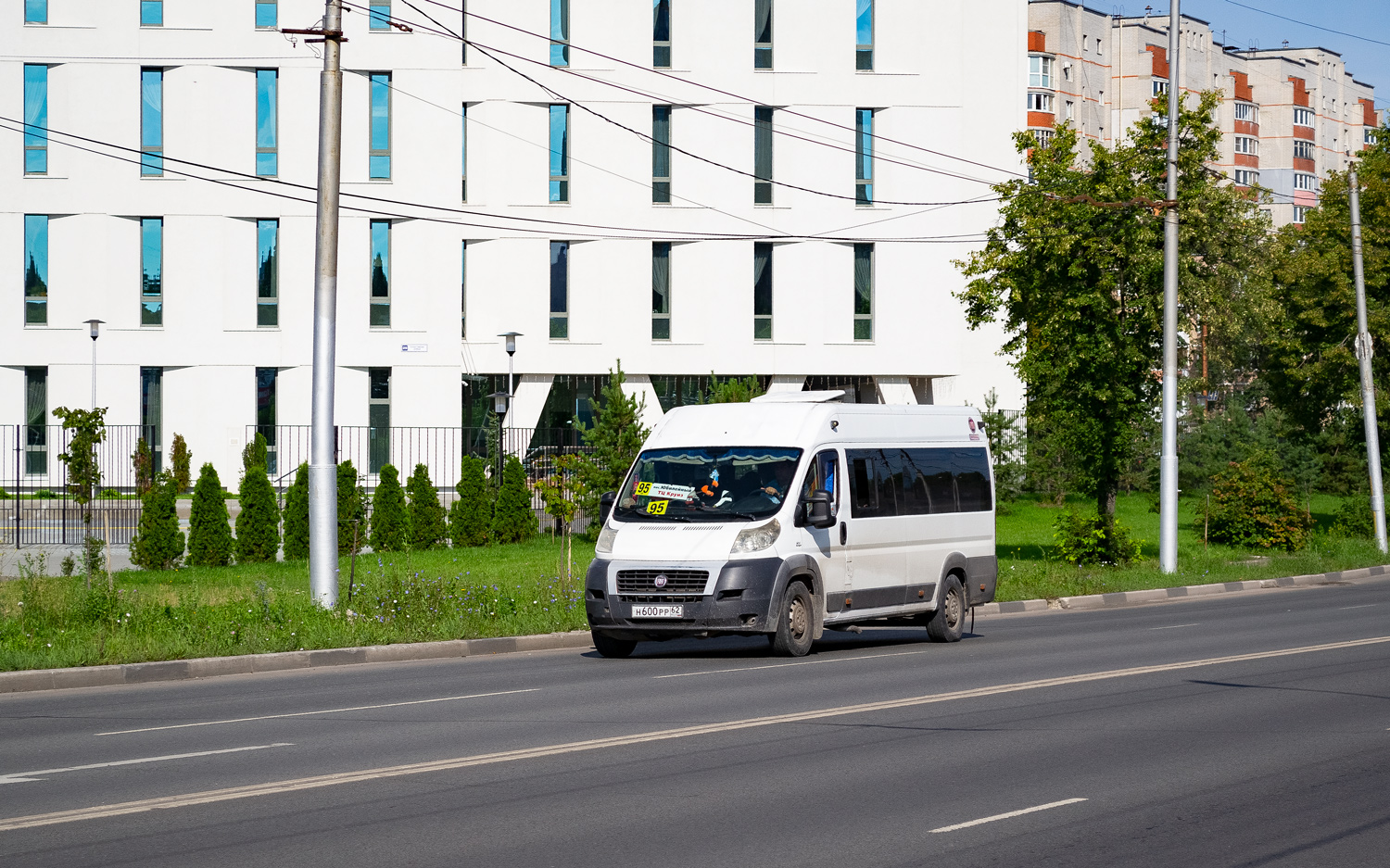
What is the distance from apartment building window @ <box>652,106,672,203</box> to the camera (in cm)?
4803

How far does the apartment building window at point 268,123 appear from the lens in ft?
148

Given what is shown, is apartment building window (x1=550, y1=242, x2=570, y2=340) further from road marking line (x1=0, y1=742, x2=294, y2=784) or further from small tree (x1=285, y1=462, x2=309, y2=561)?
road marking line (x1=0, y1=742, x2=294, y2=784)

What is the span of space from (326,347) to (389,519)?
1399cm

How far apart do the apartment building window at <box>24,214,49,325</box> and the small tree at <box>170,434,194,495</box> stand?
216 inches

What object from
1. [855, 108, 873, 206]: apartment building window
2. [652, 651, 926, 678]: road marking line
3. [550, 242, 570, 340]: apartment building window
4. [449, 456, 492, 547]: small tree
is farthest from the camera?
[855, 108, 873, 206]: apartment building window

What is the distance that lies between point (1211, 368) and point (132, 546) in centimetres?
5974


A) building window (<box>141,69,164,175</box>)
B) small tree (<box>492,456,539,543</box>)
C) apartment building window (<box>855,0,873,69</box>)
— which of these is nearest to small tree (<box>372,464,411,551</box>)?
small tree (<box>492,456,539,543</box>)

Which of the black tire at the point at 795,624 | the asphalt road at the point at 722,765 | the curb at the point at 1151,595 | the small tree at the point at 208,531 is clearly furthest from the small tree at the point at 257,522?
Answer: the black tire at the point at 795,624

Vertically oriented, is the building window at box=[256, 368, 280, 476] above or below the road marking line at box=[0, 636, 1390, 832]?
above

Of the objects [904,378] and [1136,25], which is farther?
[1136,25]

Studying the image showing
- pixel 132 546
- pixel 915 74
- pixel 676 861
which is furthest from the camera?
pixel 915 74

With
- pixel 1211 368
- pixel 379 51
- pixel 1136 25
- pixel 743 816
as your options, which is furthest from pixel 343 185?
pixel 1136 25

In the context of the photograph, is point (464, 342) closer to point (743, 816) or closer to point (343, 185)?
point (343, 185)

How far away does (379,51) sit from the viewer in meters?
45.1
